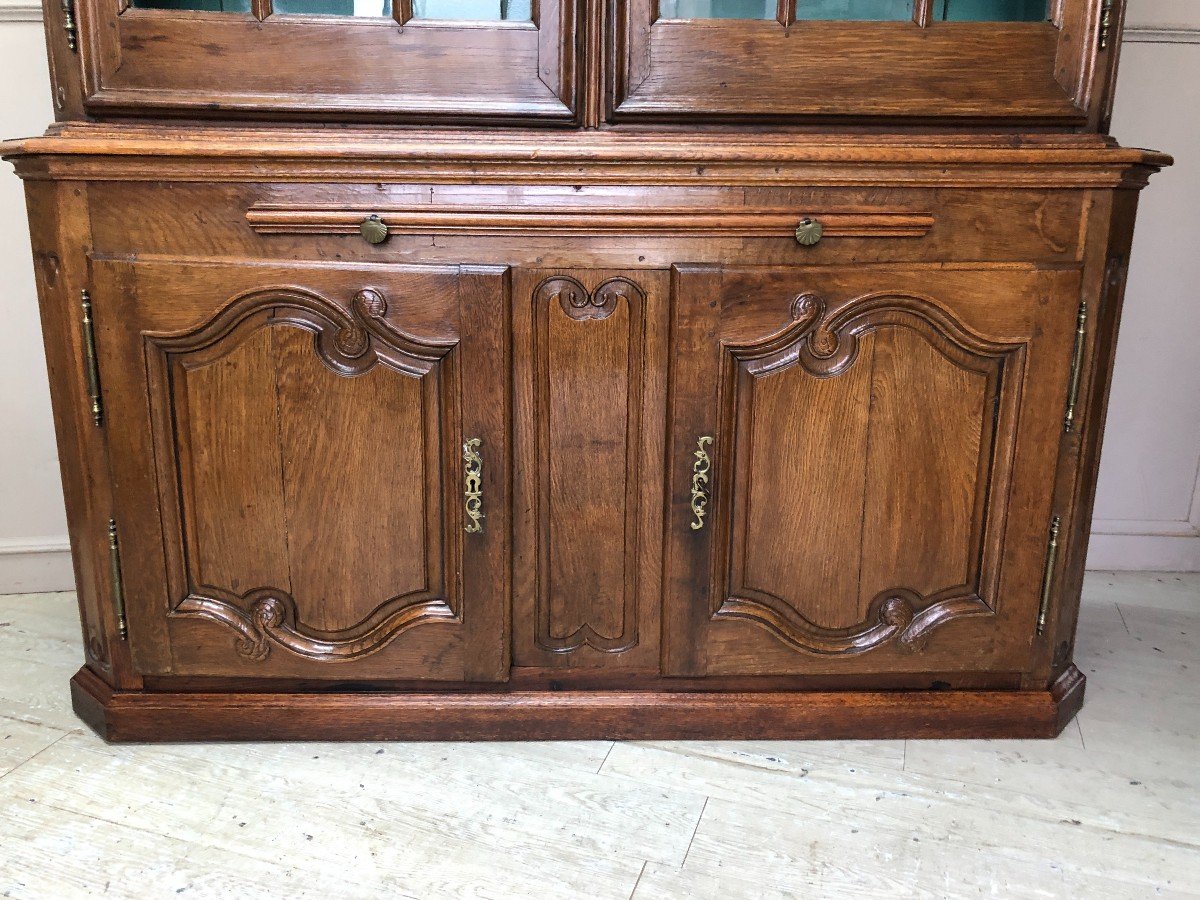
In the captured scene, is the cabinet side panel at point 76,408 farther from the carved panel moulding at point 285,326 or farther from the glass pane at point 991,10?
the glass pane at point 991,10

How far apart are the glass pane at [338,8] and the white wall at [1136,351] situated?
2.84ft

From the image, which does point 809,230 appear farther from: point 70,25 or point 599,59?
point 70,25

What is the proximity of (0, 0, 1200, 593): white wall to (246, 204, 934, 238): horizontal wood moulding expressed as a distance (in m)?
0.92

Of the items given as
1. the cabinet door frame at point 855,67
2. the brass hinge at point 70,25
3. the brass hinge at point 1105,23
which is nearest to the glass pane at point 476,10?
the cabinet door frame at point 855,67

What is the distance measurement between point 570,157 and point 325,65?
36 cm

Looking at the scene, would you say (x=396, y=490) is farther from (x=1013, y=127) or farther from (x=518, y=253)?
(x=1013, y=127)

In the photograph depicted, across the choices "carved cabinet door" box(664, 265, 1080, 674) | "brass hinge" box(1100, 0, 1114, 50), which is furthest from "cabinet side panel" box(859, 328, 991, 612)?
"brass hinge" box(1100, 0, 1114, 50)

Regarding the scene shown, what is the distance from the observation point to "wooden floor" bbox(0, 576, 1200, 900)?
48.8 inches

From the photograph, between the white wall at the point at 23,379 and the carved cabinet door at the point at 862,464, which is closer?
the carved cabinet door at the point at 862,464

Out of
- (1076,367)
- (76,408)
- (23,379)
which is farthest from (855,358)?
(23,379)

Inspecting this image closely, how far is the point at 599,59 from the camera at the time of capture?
1.32m

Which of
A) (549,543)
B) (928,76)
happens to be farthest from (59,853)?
(928,76)

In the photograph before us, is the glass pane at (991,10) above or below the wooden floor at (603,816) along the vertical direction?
above

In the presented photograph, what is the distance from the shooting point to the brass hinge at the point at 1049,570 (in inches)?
58.3
